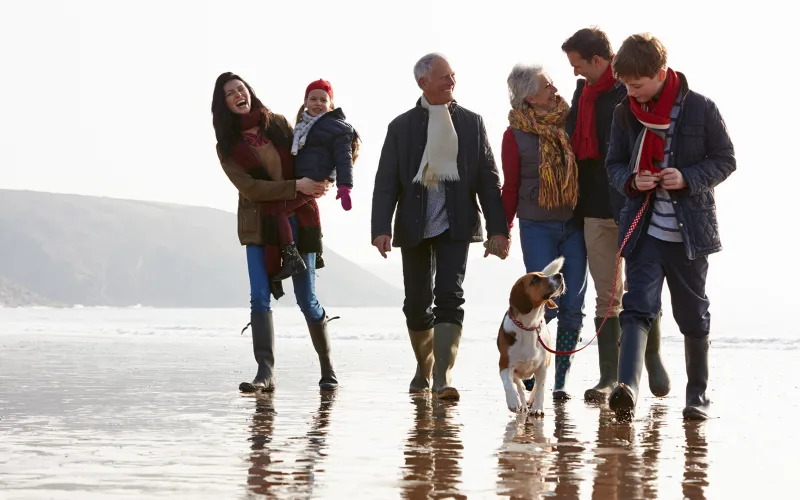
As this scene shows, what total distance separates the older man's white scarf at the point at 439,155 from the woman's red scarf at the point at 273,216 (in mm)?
877

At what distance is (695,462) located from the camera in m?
4.43

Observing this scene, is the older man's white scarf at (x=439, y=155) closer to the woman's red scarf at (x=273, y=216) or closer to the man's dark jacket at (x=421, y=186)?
the man's dark jacket at (x=421, y=186)

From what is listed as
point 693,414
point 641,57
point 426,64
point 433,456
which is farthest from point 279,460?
point 426,64

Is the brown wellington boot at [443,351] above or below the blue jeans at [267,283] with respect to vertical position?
below

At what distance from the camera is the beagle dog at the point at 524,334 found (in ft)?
20.5

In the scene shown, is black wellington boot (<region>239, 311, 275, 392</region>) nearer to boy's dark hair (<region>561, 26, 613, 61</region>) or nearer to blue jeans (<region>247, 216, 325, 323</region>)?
blue jeans (<region>247, 216, 325, 323</region>)

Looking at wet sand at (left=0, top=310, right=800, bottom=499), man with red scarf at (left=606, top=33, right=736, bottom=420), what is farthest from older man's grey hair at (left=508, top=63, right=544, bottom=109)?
wet sand at (left=0, top=310, right=800, bottom=499)

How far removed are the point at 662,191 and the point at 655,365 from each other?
168 cm

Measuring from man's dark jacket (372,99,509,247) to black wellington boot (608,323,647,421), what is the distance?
1.49 metres

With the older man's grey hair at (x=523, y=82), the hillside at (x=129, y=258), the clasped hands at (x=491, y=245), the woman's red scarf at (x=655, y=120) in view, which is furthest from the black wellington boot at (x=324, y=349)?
the hillside at (x=129, y=258)

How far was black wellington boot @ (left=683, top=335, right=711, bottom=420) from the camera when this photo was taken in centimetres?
598

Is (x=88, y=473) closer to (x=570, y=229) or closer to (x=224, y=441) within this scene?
(x=224, y=441)

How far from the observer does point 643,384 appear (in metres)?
8.45

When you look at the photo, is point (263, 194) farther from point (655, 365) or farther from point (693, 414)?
point (693, 414)
